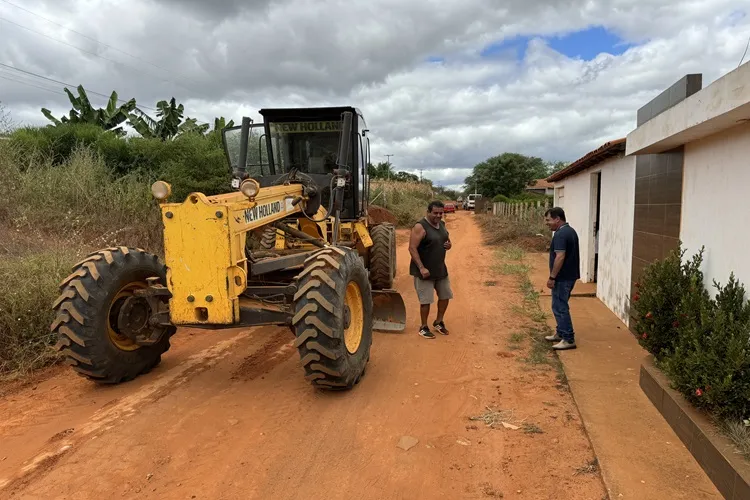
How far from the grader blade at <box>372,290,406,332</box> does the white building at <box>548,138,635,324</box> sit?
323cm

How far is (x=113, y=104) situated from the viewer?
A: 1664 cm

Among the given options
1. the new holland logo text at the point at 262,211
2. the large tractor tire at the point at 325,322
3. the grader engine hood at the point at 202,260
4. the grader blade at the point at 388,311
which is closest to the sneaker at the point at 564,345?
the grader blade at the point at 388,311

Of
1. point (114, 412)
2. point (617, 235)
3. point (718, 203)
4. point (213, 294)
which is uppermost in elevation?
point (718, 203)

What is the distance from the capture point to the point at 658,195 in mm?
6004

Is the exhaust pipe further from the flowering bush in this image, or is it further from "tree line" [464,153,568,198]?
"tree line" [464,153,568,198]

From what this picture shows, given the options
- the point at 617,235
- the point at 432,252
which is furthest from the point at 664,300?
the point at 617,235

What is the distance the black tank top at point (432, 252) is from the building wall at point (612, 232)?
2761 mm

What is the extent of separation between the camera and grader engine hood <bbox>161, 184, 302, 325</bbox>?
425 cm

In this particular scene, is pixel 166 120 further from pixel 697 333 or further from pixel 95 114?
pixel 697 333

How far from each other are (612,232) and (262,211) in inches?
241

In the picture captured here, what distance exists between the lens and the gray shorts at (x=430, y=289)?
6.65 meters

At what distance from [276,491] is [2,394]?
3197 millimetres

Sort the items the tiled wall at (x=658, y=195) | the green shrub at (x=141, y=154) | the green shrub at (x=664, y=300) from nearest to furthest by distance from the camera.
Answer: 1. the green shrub at (x=664, y=300)
2. the tiled wall at (x=658, y=195)
3. the green shrub at (x=141, y=154)

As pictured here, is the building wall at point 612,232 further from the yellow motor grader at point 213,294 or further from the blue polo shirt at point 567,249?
the yellow motor grader at point 213,294
